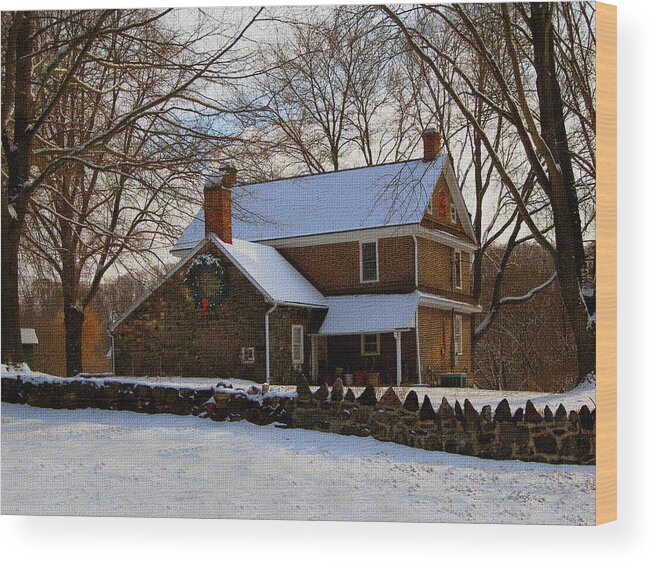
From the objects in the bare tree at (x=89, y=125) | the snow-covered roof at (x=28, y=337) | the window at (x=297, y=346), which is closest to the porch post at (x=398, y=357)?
the window at (x=297, y=346)

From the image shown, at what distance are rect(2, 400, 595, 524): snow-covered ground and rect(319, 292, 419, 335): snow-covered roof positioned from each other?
45.2 inches

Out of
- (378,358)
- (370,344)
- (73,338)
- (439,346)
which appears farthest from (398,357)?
(73,338)

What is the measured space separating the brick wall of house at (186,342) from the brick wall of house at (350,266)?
0.58m

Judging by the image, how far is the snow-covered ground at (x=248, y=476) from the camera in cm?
830

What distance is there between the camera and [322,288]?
997cm

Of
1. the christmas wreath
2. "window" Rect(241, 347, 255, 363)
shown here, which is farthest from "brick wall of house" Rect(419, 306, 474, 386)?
the christmas wreath

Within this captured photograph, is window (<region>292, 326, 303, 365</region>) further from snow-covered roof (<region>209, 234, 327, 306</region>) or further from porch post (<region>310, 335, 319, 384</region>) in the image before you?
snow-covered roof (<region>209, 234, 327, 306</region>)

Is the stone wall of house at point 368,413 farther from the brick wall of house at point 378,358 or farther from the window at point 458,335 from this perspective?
the window at point 458,335

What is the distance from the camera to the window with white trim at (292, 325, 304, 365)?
30.2 ft

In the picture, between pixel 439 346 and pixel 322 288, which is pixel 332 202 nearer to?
pixel 322 288

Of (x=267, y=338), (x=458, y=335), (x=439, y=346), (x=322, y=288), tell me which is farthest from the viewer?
(x=322, y=288)

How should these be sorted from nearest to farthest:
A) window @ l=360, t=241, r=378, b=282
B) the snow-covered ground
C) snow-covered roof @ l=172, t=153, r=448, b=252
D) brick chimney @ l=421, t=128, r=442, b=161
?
1. the snow-covered ground
2. brick chimney @ l=421, t=128, r=442, b=161
3. snow-covered roof @ l=172, t=153, r=448, b=252
4. window @ l=360, t=241, r=378, b=282

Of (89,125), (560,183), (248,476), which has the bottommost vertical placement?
(248,476)

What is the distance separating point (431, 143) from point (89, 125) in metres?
3.63
